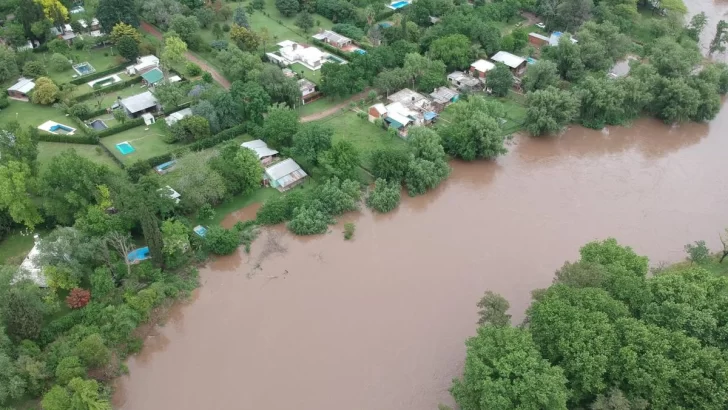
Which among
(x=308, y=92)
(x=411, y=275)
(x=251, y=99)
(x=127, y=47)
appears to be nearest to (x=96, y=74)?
(x=127, y=47)

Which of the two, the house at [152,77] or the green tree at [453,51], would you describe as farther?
the green tree at [453,51]

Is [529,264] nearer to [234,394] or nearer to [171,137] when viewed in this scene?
[234,394]

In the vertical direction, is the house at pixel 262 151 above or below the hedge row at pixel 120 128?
above

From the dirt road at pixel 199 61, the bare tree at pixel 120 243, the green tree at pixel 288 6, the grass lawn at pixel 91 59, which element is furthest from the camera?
the green tree at pixel 288 6

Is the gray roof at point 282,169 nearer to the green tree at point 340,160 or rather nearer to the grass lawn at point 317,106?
the green tree at point 340,160

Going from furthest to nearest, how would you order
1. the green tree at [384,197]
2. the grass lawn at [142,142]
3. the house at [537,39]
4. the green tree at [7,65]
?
the house at [537,39] < the green tree at [7,65] < the grass lawn at [142,142] < the green tree at [384,197]

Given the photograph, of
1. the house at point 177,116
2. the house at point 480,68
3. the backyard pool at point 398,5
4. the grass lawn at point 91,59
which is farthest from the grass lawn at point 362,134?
the grass lawn at point 91,59

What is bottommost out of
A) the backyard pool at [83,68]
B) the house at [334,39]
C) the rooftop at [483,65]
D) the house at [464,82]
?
the backyard pool at [83,68]

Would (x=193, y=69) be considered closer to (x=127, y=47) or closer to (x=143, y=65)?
(x=143, y=65)

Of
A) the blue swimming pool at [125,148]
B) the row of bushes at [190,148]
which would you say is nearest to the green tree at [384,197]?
the row of bushes at [190,148]
